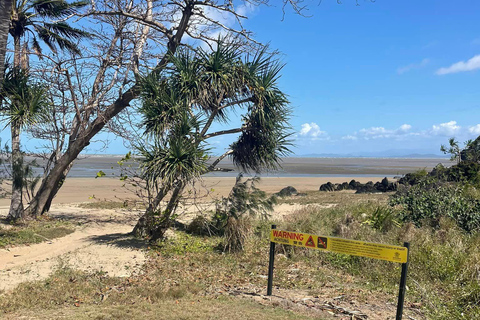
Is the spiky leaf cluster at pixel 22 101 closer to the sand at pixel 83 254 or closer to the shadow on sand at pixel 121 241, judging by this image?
the sand at pixel 83 254

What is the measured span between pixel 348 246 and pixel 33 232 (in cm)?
828

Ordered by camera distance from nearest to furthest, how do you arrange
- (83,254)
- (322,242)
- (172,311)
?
(172,311)
(322,242)
(83,254)

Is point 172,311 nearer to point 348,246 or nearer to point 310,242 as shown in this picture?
point 310,242

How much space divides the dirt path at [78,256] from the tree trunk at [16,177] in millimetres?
1742

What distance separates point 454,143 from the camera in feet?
77.7

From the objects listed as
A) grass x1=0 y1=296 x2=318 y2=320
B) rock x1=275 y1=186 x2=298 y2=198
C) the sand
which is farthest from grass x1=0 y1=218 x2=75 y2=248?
rock x1=275 y1=186 x2=298 y2=198

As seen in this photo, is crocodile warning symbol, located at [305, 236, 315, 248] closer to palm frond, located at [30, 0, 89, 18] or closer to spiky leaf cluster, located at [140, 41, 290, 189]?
spiky leaf cluster, located at [140, 41, 290, 189]

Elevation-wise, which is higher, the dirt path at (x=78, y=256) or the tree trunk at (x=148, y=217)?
the tree trunk at (x=148, y=217)

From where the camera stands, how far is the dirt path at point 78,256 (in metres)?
7.54

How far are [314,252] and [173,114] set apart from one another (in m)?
4.12

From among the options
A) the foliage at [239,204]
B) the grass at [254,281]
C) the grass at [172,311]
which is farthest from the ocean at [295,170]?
the grass at [172,311]

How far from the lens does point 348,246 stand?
5375mm

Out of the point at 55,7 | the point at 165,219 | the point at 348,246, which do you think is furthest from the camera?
the point at 55,7

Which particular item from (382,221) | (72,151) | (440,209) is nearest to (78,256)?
(72,151)
